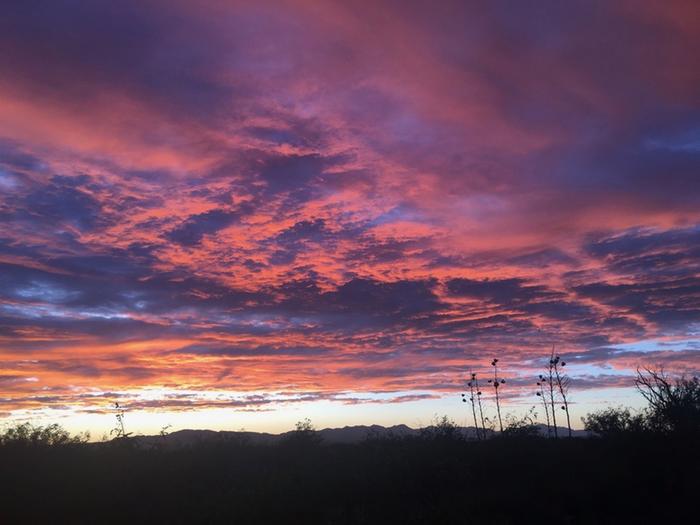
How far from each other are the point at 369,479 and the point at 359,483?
85 cm

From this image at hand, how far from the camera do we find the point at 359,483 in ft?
87.7

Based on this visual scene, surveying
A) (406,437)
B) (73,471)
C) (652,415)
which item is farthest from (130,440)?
(652,415)

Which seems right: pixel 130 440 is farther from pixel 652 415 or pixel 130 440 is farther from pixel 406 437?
pixel 652 415

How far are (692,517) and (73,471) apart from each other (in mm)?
28753

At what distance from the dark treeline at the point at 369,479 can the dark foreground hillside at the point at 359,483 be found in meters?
0.08

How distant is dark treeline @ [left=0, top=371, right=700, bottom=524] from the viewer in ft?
74.3

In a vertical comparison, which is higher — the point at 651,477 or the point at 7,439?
the point at 7,439

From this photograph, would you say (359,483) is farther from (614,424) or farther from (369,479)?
(614,424)

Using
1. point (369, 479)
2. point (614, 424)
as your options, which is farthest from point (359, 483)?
point (614, 424)

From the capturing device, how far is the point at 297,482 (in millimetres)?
26641

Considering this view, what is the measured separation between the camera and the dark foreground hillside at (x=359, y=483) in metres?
22.5

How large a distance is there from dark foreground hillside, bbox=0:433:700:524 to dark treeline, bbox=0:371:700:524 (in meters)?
0.08

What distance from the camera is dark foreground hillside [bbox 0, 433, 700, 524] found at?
73.9ft

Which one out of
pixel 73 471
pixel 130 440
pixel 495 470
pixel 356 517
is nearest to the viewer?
pixel 356 517
